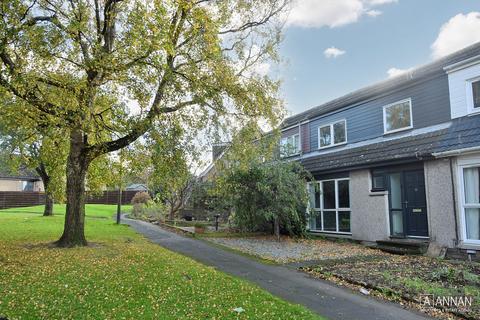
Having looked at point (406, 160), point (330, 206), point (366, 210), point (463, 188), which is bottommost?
point (366, 210)

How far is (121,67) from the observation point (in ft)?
32.3

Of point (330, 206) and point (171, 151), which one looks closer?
point (171, 151)

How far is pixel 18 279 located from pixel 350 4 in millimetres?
14062

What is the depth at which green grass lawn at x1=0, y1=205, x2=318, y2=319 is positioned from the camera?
18.1 feet

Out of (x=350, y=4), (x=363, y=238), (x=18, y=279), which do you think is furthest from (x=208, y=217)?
(x=18, y=279)

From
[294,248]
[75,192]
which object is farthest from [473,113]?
[75,192]

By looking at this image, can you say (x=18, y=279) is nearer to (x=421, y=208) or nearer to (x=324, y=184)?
(x=421, y=208)

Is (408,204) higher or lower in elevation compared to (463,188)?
lower

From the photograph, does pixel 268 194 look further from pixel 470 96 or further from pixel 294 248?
pixel 470 96

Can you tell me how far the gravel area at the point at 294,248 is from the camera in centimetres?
1163

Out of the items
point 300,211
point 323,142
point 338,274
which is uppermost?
point 323,142

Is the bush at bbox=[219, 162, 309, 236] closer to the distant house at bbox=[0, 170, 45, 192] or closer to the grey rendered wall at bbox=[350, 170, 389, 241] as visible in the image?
the grey rendered wall at bbox=[350, 170, 389, 241]

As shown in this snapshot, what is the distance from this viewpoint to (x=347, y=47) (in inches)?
711

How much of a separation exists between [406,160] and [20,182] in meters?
58.5
